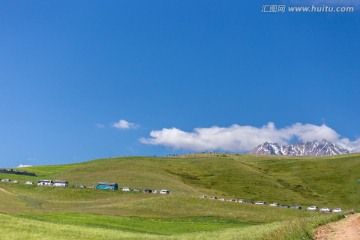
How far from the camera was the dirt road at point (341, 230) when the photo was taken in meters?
33.4

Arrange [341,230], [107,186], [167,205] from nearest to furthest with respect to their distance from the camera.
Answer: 1. [341,230]
2. [167,205]
3. [107,186]

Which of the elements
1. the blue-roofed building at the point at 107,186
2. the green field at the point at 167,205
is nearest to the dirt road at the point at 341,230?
the green field at the point at 167,205

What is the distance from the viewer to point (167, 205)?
352 ft

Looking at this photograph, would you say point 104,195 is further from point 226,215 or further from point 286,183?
point 286,183

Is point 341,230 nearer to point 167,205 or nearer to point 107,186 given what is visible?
point 167,205

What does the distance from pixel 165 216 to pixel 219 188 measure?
284ft

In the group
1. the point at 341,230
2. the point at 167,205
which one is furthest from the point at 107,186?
the point at 341,230

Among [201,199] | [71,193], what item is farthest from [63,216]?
[71,193]

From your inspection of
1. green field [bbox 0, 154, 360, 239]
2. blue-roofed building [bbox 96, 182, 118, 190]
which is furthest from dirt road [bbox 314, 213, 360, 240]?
blue-roofed building [bbox 96, 182, 118, 190]

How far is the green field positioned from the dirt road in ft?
2.95

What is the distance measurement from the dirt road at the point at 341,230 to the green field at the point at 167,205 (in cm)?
90

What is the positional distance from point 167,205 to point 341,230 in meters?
74.0

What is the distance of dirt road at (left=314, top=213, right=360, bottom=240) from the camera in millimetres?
33406

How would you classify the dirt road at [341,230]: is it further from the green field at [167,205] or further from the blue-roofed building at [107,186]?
the blue-roofed building at [107,186]
